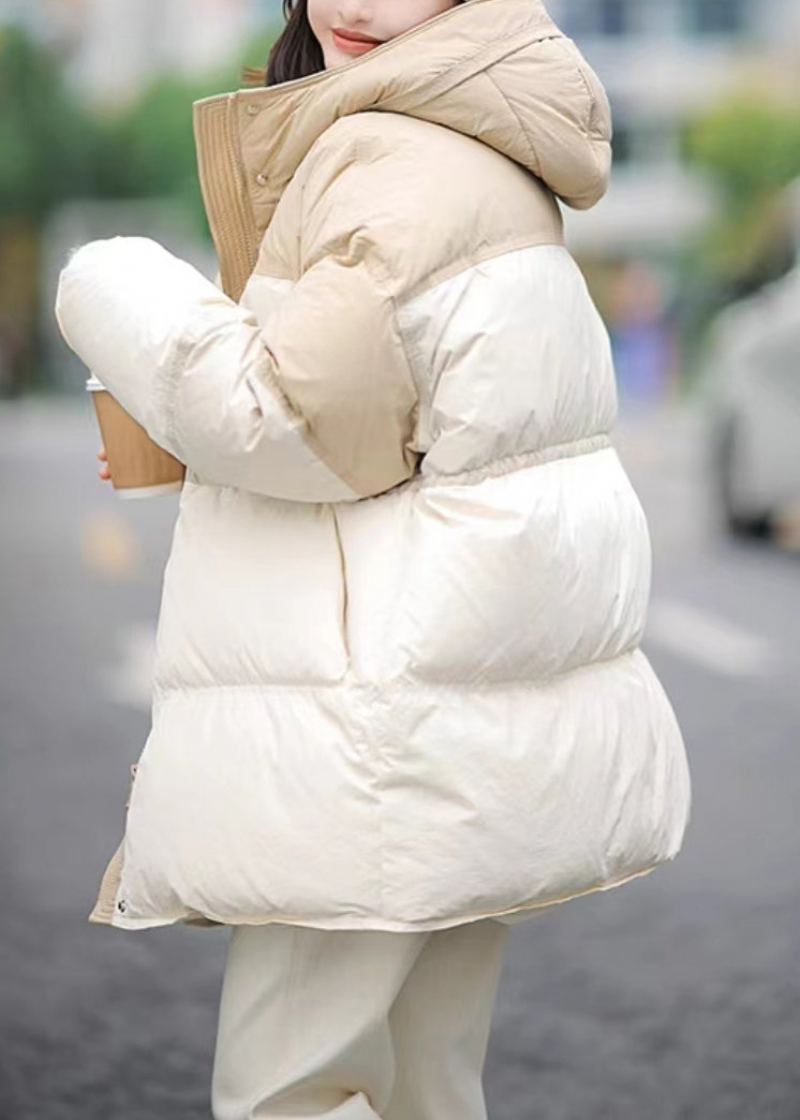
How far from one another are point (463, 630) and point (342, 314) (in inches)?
15.4

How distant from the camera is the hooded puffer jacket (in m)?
3.03

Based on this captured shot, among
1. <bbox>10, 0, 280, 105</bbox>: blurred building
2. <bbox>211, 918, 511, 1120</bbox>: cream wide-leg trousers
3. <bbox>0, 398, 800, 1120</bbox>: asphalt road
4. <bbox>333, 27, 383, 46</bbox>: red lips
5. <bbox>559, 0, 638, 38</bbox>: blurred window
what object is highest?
<bbox>333, 27, 383, 46</bbox>: red lips

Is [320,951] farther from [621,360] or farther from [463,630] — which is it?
[621,360]

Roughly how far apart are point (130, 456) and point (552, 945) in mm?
2527

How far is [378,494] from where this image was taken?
3123mm

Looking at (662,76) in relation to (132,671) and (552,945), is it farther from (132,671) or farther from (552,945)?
(552,945)

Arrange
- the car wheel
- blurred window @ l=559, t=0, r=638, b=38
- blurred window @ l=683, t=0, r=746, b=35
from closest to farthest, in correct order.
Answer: the car wheel → blurred window @ l=559, t=0, r=638, b=38 → blurred window @ l=683, t=0, r=746, b=35

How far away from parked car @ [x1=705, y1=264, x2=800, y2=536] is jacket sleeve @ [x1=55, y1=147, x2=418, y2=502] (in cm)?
876

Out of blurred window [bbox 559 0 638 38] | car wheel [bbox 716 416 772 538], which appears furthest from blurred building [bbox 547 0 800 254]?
car wheel [bbox 716 416 772 538]

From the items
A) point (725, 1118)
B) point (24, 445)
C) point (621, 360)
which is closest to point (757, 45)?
point (621, 360)

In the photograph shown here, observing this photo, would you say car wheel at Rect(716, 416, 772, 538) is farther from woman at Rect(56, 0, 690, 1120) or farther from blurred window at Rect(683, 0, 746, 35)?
blurred window at Rect(683, 0, 746, 35)

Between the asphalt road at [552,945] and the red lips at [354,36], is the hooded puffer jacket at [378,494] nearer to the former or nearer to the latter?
the red lips at [354,36]

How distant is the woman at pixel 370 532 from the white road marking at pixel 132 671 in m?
4.94

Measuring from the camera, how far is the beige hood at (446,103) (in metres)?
3.10
